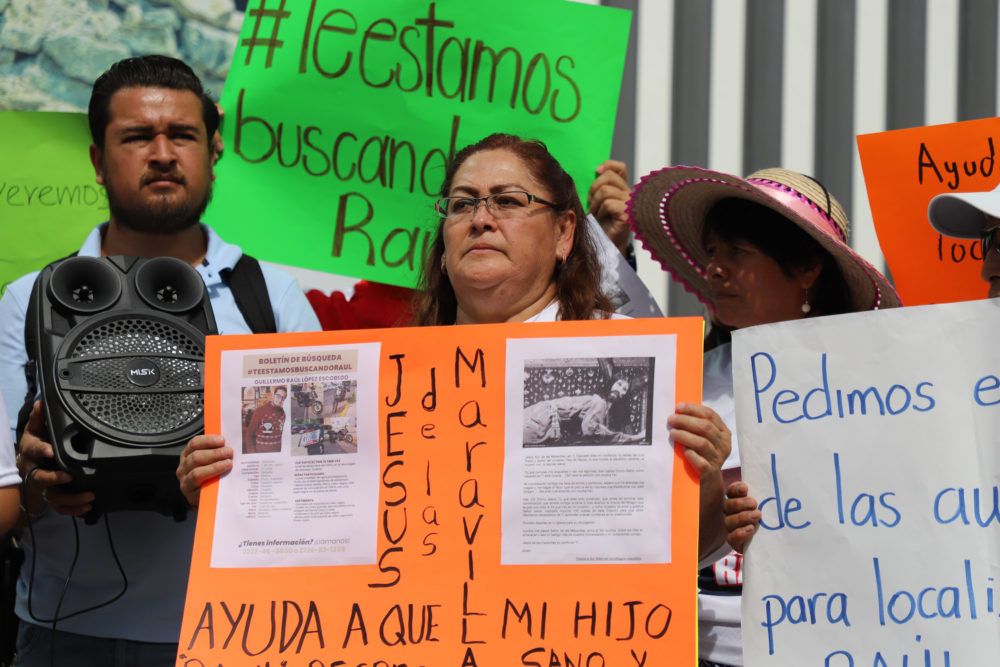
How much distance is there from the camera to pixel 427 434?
6.84 ft

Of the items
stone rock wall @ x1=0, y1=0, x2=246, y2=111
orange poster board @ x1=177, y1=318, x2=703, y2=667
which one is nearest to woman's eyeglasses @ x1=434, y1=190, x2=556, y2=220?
orange poster board @ x1=177, y1=318, x2=703, y2=667

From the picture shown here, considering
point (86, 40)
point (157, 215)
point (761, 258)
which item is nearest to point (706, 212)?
point (761, 258)

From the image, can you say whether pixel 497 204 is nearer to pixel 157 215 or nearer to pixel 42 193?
pixel 157 215

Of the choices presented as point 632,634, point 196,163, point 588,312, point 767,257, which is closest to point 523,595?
point 632,634

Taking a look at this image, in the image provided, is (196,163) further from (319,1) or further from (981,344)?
(981,344)

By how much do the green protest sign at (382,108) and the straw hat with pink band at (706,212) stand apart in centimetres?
32

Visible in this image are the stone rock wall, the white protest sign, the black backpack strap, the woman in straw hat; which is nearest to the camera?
the white protest sign

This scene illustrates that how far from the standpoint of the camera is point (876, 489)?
1.95m

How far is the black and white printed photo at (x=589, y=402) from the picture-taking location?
1987 mm

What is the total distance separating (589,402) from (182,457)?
744 mm

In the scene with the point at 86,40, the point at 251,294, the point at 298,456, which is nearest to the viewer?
the point at 298,456

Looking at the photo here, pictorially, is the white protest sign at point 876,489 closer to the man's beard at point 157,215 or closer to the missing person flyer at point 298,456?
the missing person flyer at point 298,456

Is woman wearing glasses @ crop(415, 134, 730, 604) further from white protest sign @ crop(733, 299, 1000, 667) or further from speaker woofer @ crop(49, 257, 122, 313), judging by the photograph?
speaker woofer @ crop(49, 257, 122, 313)

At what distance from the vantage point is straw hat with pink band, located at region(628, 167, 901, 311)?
2521 mm
